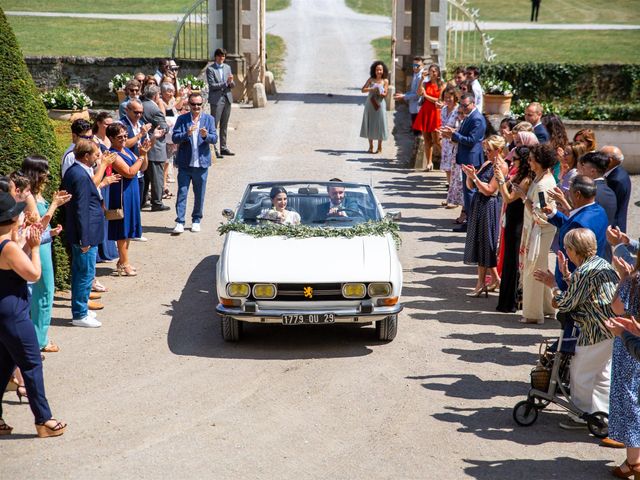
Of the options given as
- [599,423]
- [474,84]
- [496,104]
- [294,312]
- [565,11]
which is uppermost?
[565,11]

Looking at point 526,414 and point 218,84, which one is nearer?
point 526,414

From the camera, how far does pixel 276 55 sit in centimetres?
3850

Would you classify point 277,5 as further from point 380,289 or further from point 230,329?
point 380,289

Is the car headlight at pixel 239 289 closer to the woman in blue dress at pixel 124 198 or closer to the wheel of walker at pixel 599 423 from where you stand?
the woman in blue dress at pixel 124 198

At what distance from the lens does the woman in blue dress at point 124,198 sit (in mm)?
13516

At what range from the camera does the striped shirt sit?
8.45 metres

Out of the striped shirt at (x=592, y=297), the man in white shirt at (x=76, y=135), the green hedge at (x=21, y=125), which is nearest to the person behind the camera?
the striped shirt at (x=592, y=297)

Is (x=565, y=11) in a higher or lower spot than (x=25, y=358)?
higher

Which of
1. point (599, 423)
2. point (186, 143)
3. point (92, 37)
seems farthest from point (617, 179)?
point (92, 37)

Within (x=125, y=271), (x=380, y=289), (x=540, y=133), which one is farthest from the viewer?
(x=540, y=133)

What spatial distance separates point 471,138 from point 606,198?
5.10 metres

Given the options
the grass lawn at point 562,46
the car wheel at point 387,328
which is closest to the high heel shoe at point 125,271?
the car wheel at point 387,328

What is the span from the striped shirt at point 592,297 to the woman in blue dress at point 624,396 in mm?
520

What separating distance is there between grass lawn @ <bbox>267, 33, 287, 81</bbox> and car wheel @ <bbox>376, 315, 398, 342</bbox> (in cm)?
2340
